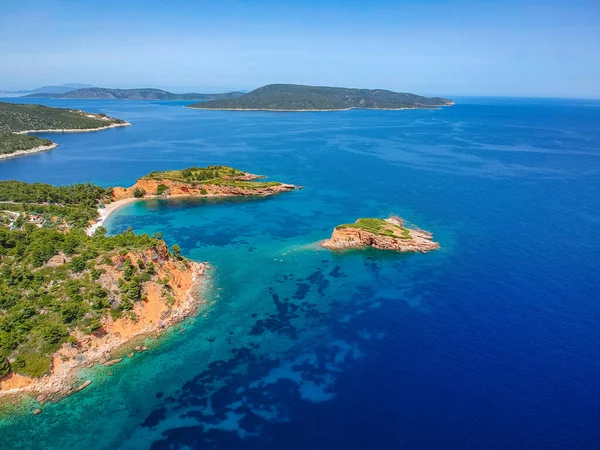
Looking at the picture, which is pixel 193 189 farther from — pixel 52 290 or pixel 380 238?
pixel 52 290

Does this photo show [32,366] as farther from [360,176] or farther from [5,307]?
[360,176]

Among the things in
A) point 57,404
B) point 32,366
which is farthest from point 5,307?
point 57,404

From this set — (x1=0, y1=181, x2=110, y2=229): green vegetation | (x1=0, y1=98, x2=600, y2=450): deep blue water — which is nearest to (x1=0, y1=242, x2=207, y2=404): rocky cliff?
(x1=0, y1=98, x2=600, y2=450): deep blue water

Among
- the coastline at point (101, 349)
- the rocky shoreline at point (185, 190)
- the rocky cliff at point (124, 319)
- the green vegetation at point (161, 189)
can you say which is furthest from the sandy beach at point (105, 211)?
the coastline at point (101, 349)

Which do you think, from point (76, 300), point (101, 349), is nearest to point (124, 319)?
point (101, 349)

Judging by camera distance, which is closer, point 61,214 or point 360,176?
point 61,214

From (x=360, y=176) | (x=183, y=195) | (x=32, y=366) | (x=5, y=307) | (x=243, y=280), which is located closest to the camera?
(x=32, y=366)
